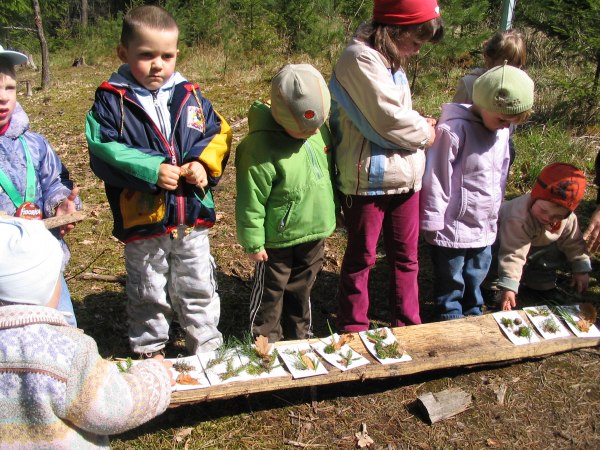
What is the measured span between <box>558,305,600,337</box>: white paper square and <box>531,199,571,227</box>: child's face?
1.91ft

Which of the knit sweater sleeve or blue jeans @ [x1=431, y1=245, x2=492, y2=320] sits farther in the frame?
blue jeans @ [x1=431, y1=245, x2=492, y2=320]

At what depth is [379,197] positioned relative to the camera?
10.7 ft

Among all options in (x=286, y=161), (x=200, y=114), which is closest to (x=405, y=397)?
(x=286, y=161)

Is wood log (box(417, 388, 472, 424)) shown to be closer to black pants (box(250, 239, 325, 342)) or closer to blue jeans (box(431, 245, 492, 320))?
blue jeans (box(431, 245, 492, 320))

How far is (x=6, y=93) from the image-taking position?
2.49 metres

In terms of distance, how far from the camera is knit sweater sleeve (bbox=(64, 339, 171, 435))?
171 cm

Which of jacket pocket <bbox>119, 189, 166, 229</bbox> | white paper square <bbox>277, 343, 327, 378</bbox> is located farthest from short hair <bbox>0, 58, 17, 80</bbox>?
white paper square <bbox>277, 343, 327, 378</bbox>

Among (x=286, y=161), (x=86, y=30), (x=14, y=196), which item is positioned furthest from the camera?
(x=86, y=30)

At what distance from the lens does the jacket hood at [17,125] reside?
261 cm

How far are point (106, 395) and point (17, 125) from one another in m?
1.52

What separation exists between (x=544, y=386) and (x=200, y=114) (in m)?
2.55

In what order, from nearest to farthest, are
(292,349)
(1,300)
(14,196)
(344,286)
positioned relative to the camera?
(1,300) → (14,196) → (292,349) → (344,286)

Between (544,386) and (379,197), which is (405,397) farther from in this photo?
(379,197)

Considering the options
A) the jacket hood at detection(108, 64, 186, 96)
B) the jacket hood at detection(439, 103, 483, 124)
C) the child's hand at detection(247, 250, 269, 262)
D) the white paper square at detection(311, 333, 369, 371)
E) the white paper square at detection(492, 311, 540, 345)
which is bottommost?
the white paper square at detection(492, 311, 540, 345)
